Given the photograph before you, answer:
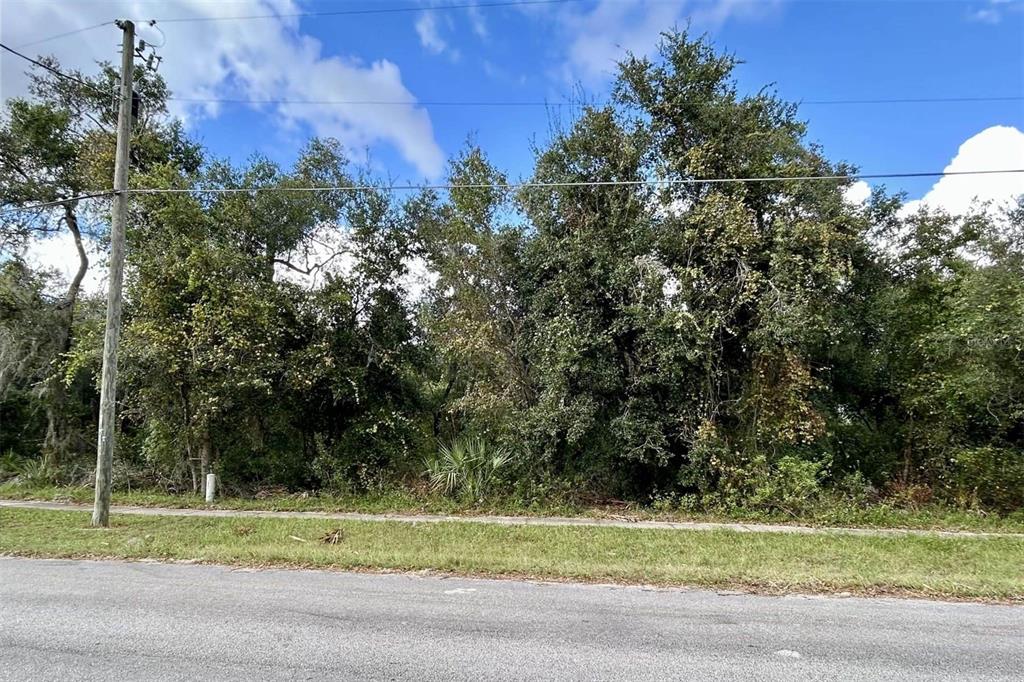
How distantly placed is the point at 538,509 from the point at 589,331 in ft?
11.3

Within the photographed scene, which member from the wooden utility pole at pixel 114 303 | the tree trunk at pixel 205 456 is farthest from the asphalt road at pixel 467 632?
the tree trunk at pixel 205 456

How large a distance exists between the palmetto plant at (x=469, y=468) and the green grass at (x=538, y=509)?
0.36 m

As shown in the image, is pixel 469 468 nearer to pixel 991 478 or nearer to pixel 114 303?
pixel 114 303

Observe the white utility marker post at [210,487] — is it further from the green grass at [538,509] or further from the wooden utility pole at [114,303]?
the wooden utility pole at [114,303]

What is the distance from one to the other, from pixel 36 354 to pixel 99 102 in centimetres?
664

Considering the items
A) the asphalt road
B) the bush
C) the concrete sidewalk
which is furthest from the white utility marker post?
the bush

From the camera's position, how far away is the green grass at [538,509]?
908 centimetres

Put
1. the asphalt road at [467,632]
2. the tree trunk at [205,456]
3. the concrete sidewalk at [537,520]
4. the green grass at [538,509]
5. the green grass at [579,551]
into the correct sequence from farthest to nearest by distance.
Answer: the tree trunk at [205,456], the green grass at [538,509], the concrete sidewalk at [537,520], the green grass at [579,551], the asphalt road at [467,632]

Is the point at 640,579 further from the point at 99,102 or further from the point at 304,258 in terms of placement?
the point at 99,102

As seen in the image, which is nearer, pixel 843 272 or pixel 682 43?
pixel 843 272

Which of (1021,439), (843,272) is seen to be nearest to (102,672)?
(843,272)

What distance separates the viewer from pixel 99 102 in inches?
573

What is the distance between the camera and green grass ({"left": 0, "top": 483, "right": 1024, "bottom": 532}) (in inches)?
357

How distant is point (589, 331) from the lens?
1062 centimetres
